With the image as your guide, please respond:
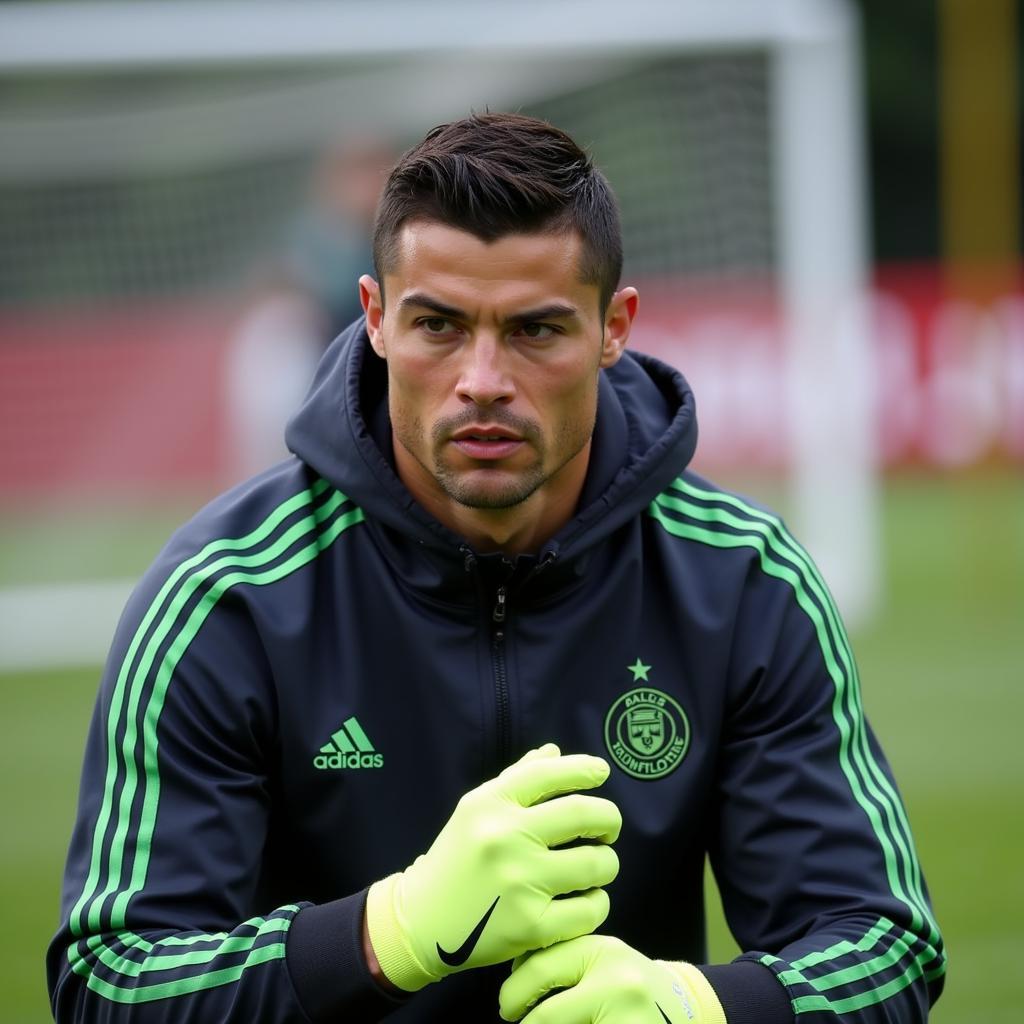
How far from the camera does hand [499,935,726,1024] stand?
2.58 meters

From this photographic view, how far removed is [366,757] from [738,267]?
26.8 ft

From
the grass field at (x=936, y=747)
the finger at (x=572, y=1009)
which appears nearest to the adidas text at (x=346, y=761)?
the finger at (x=572, y=1009)

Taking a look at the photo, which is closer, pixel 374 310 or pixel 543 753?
pixel 543 753

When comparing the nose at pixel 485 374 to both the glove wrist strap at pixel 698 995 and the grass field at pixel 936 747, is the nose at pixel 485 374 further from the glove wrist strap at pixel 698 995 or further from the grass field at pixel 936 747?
the grass field at pixel 936 747

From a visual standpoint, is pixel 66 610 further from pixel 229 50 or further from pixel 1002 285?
pixel 1002 285

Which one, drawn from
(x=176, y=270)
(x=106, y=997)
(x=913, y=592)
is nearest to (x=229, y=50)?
(x=176, y=270)

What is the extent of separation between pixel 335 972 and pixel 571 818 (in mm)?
409

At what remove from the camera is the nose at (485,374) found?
2844 millimetres

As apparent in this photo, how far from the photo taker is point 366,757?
116 inches

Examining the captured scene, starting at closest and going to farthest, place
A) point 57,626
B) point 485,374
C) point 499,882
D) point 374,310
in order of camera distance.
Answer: point 499,882 < point 485,374 < point 374,310 < point 57,626

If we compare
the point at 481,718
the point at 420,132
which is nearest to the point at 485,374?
the point at 481,718

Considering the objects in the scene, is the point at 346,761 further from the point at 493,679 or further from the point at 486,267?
the point at 486,267

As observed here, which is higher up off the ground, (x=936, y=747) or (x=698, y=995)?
(x=698, y=995)

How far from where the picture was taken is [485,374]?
2.85 meters
